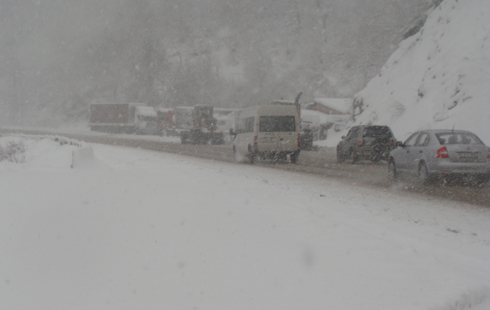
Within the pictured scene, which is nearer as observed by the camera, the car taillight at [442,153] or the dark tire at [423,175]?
the car taillight at [442,153]

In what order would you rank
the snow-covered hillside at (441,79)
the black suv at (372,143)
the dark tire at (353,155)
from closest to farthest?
the black suv at (372,143)
the dark tire at (353,155)
the snow-covered hillside at (441,79)

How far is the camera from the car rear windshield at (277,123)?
18375 mm

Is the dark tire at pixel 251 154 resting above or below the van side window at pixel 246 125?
below

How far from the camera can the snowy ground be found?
452cm

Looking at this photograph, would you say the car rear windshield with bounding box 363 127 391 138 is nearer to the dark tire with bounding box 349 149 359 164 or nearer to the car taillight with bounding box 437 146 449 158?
the dark tire with bounding box 349 149 359 164

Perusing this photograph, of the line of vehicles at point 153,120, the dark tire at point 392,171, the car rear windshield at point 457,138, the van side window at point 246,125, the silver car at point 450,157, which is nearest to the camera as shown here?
the silver car at point 450,157

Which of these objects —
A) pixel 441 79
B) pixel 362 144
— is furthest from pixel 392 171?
pixel 441 79

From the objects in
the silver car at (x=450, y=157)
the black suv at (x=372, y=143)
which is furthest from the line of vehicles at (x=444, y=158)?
the black suv at (x=372, y=143)

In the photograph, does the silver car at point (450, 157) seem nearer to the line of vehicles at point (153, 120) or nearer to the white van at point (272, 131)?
the white van at point (272, 131)

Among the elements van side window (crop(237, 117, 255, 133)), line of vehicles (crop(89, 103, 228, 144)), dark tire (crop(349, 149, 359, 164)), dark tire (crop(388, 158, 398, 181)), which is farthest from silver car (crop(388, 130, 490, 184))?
line of vehicles (crop(89, 103, 228, 144))

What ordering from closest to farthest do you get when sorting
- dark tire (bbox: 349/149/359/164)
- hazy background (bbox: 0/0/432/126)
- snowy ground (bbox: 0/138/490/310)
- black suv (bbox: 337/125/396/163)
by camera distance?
snowy ground (bbox: 0/138/490/310), black suv (bbox: 337/125/396/163), dark tire (bbox: 349/149/359/164), hazy background (bbox: 0/0/432/126)

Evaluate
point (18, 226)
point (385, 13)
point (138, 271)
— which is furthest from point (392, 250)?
point (385, 13)

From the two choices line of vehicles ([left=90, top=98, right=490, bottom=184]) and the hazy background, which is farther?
the hazy background

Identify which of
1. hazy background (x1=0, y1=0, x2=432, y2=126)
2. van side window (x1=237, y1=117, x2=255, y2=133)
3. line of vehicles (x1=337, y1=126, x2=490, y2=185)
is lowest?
line of vehicles (x1=337, y1=126, x2=490, y2=185)
